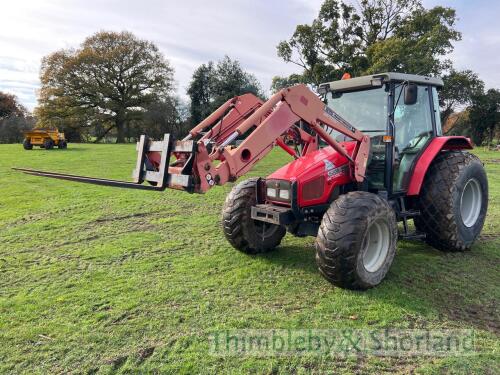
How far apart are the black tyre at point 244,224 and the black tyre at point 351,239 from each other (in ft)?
3.81

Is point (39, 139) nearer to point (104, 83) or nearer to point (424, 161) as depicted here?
point (104, 83)

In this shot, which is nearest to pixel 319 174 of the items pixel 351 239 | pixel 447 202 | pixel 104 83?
pixel 351 239

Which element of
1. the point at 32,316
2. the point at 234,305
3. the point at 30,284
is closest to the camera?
the point at 32,316

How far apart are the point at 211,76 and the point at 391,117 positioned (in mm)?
35713

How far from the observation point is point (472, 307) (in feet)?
12.7

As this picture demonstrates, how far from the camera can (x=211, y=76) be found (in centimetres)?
3878

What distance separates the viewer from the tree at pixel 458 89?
31.5m

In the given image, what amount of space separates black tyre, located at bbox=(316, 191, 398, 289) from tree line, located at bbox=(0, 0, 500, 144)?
26272 millimetres

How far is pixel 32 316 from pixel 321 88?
4.59 meters

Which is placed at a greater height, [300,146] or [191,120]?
[191,120]

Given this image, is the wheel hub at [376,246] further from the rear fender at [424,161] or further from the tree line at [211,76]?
the tree line at [211,76]

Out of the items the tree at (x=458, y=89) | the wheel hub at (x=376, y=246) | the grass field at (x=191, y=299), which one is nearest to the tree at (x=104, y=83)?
the tree at (x=458, y=89)

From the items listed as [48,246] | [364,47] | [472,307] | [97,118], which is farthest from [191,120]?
[472,307]

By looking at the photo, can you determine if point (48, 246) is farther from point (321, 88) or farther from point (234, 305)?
point (321, 88)
